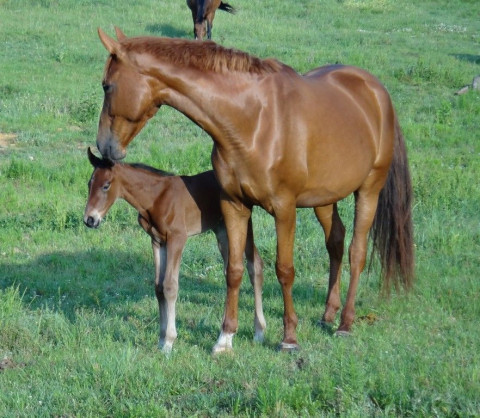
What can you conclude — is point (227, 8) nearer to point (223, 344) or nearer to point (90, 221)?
point (90, 221)

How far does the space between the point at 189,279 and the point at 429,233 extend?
2562 mm

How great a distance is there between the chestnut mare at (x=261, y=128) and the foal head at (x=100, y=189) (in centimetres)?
78

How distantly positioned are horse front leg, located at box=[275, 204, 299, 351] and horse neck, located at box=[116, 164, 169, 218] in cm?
107

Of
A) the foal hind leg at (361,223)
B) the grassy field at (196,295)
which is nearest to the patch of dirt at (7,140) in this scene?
the grassy field at (196,295)

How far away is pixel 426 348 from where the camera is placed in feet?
19.0

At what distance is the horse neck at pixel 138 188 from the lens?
21.7 ft

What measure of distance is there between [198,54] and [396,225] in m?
2.51

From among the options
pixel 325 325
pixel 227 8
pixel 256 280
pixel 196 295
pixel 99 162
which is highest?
pixel 99 162

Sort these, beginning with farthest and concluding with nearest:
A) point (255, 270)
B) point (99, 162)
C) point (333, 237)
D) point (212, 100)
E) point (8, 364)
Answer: point (333, 237), point (255, 270), point (99, 162), point (8, 364), point (212, 100)

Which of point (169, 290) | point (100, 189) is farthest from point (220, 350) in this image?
point (100, 189)

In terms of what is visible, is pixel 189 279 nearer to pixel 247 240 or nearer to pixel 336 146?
pixel 247 240

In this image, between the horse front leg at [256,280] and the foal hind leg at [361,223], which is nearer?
the horse front leg at [256,280]

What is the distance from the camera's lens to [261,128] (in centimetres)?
587

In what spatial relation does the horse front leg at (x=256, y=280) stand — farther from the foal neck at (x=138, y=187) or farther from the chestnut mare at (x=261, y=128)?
the foal neck at (x=138, y=187)
